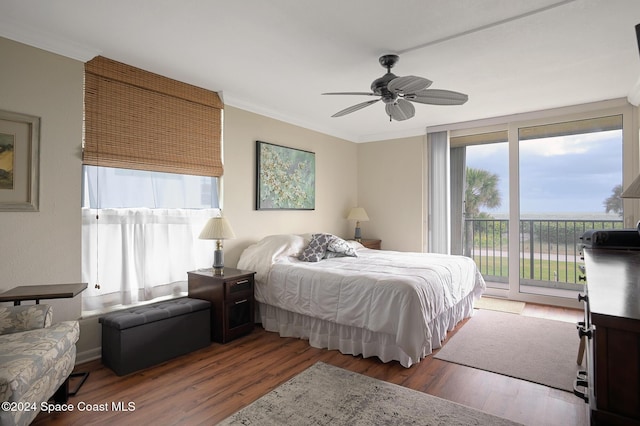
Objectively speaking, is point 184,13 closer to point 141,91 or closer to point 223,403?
point 141,91

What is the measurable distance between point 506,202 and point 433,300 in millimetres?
2892

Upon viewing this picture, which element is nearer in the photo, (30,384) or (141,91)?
(30,384)

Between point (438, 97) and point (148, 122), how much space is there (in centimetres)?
270

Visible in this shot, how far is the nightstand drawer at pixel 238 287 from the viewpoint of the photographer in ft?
10.7

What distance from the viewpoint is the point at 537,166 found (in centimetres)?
476

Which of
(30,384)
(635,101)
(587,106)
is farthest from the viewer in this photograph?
(587,106)

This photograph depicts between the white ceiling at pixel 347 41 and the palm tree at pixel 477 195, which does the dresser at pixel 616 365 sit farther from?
the palm tree at pixel 477 195

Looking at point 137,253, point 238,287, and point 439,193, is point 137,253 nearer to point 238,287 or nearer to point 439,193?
point 238,287

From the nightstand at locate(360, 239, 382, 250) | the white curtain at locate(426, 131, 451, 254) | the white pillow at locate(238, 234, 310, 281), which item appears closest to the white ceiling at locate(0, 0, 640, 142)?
the white curtain at locate(426, 131, 451, 254)

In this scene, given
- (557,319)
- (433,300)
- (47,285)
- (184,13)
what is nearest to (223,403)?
(47,285)

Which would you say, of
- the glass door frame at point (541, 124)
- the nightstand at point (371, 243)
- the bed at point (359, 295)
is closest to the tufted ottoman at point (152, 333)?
the bed at point (359, 295)

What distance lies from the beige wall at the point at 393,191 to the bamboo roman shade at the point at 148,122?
2999 millimetres

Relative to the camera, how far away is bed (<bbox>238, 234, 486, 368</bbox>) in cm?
274

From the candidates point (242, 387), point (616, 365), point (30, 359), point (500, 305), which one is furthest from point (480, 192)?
point (30, 359)
